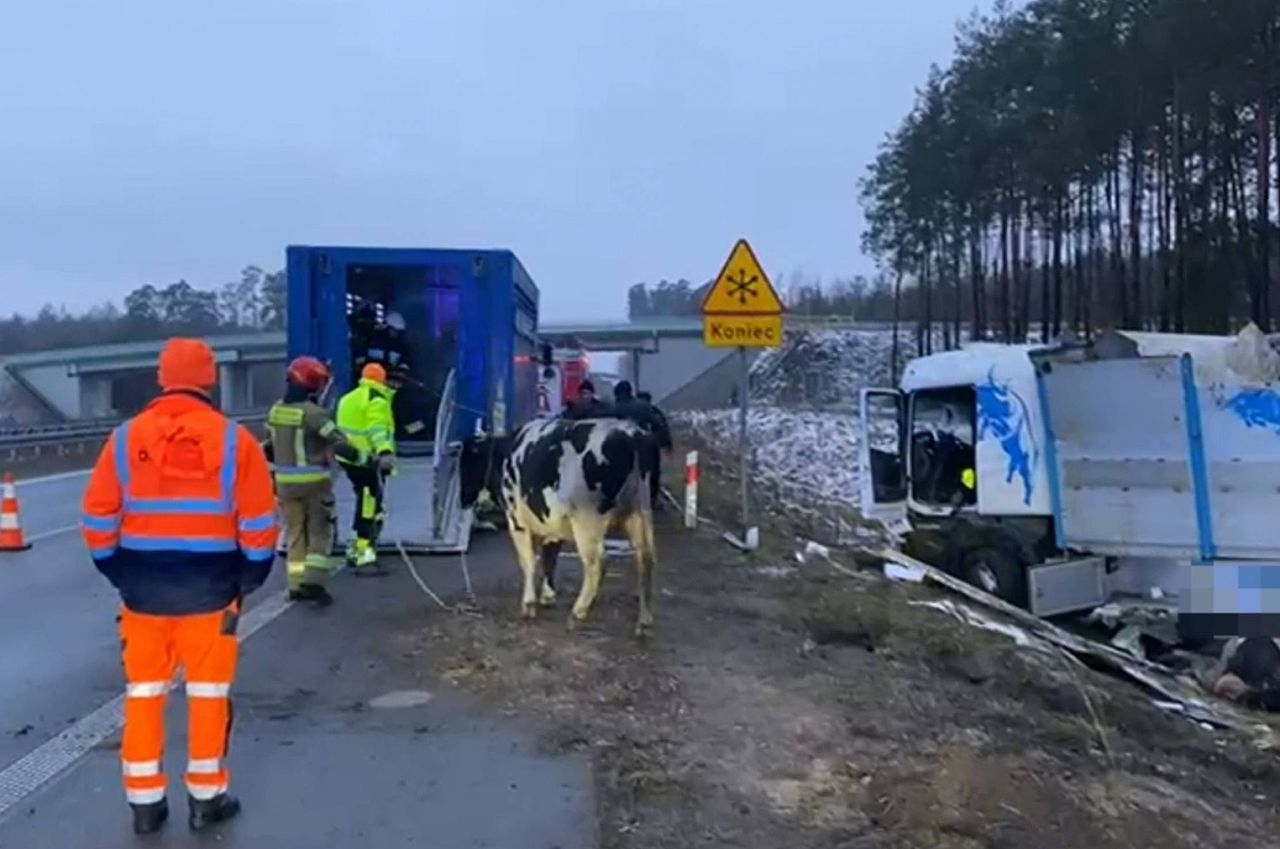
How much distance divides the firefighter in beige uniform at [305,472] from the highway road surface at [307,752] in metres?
0.55

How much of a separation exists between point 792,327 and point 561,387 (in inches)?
2269

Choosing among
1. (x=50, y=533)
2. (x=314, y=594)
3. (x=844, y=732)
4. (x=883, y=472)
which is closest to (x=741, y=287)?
(x=883, y=472)

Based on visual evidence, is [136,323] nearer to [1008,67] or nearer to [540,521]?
[1008,67]

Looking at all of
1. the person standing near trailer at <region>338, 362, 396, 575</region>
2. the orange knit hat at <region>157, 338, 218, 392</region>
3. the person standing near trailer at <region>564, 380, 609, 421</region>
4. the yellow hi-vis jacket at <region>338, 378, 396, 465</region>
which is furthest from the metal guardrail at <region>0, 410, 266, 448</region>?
the orange knit hat at <region>157, 338, 218, 392</region>

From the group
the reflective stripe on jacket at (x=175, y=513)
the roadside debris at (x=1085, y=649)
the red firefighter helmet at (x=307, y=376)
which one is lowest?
the roadside debris at (x=1085, y=649)

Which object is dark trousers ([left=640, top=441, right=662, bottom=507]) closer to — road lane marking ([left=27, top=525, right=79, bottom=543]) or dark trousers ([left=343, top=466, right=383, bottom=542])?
dark trousers ([left=343, top=466, right=383, bottom=542])

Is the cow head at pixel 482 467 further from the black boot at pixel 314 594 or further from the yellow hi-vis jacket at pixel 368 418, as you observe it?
the black boot at pixel 314 594

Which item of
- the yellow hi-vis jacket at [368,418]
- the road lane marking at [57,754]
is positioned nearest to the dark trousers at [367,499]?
the yellow hi-vis jacket at [368,418]

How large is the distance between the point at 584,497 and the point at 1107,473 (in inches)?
208

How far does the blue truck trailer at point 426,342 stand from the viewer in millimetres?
15117

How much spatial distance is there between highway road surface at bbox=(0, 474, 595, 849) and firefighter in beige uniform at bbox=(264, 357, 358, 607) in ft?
1.79

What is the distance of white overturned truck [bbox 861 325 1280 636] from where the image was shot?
1212 cm

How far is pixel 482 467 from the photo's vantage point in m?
12.2

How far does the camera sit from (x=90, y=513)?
18.2 ft
